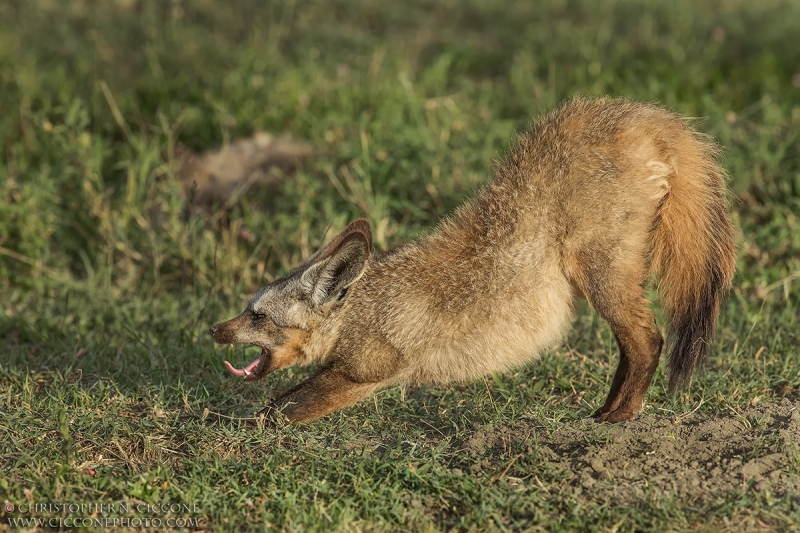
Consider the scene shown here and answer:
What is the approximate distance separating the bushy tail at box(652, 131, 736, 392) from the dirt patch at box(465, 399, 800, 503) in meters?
0.32

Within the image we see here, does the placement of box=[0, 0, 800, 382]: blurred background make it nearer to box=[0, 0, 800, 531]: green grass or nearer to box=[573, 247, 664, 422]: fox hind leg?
box=[0, 0, 800, 531]: green grass

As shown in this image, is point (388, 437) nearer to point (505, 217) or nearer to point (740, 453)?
point (505, 217)

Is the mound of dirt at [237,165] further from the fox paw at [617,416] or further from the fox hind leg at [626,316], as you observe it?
the fox paw at [617,416]

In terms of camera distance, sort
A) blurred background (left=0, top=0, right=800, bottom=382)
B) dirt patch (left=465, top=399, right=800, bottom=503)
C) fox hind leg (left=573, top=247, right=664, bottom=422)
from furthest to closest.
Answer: blurred background (left=0, top=0, right=800, bottom=382)
fox hind leg (left=573, top=247, right=664, bottom=422)
dirt patch (left=465, top=399, right=800, bottom=503)

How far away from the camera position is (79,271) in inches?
263

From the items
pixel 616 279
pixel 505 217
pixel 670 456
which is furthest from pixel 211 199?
pixel 670 456

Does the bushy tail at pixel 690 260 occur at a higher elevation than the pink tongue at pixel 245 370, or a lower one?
higher

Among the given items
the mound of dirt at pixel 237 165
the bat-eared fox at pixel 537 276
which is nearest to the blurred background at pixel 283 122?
the mound of dirt at pixel 237 165

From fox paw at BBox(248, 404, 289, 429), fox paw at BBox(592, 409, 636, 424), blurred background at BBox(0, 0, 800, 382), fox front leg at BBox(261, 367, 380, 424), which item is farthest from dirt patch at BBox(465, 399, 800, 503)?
blurred background at BBox(0, 0, 800, 382)

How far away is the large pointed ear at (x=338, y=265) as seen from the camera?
4.41m

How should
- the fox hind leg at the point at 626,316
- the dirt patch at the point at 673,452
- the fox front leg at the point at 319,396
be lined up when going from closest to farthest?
the dirt patch at the point at 673,452, the fox hind leg at the point at 626,316, the fox front leg at the point at 319,396

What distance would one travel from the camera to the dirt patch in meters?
3.68

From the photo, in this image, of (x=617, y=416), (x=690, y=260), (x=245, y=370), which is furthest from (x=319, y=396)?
(x=690, y=260)

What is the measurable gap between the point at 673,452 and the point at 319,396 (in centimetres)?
159
